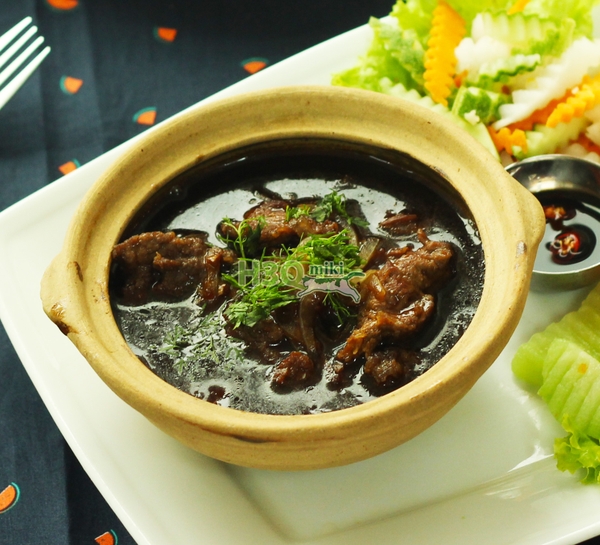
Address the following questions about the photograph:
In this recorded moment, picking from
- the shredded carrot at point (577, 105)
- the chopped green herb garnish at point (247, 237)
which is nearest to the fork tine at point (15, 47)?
the chopped green herb garnish at point (247, 237)

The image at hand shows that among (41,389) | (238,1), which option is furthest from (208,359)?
(238,1)

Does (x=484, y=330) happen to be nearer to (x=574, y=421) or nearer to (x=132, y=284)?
(x=574, y=421)

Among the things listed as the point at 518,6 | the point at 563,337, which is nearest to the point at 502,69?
the point at 518,6

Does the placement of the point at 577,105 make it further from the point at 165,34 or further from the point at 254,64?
the point at 165,34

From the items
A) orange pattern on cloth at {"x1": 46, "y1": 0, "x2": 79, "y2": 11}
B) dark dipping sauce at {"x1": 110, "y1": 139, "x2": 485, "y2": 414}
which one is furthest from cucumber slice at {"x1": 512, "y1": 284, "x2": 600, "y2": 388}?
orange pattern on cloth at {"x1": 46, "y1": 0, "x2": 79, "y2": 11}

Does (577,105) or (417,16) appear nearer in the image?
(577,105)

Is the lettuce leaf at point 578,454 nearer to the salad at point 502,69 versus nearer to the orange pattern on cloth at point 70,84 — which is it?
the salad at point 502,69
